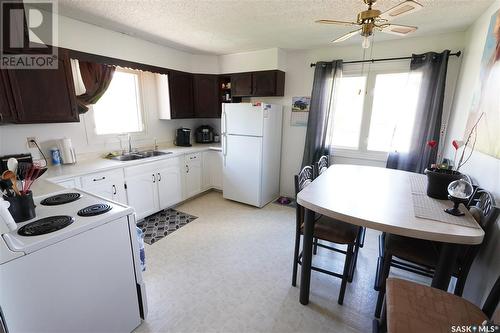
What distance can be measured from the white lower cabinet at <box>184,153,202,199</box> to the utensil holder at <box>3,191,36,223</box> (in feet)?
7.65

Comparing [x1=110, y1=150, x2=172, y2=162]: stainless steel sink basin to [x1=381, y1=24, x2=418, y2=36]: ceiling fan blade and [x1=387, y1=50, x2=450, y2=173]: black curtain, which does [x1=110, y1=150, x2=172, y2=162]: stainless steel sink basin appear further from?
[x1=387, y1=50, x2=450, y2=173]: black curtain

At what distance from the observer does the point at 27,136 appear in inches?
94.3

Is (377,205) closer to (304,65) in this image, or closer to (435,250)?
(435,250)

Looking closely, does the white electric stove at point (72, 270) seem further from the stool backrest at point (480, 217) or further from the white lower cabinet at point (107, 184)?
the stool backrest at point (480, 217)

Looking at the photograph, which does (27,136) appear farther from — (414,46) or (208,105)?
(414,46)

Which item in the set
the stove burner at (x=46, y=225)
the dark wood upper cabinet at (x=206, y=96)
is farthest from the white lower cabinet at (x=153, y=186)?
the stove burner at (x=46, y=225)

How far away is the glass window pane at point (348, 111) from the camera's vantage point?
3230 mm

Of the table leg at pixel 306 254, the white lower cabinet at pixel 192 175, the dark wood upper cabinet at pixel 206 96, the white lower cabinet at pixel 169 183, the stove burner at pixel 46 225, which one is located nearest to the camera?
the stove burner at pixel 46 225

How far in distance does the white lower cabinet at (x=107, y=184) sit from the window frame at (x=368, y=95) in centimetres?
305

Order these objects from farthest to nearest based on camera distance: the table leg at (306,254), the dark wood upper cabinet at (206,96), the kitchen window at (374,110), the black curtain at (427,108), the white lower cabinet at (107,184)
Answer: the dark wood upper cabinet at (206,96), the kitchen window at (374,110), the black curtain at (427,108), the white lower cabinet at (107,184), the table leg at (306,254)

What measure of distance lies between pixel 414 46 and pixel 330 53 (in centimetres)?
101

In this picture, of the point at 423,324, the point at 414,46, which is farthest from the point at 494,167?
the point at 414,46

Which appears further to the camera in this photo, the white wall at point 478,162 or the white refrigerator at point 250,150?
the white refrigerator at point 250,150

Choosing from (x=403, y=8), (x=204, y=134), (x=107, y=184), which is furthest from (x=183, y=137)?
(x=403, y=8)
